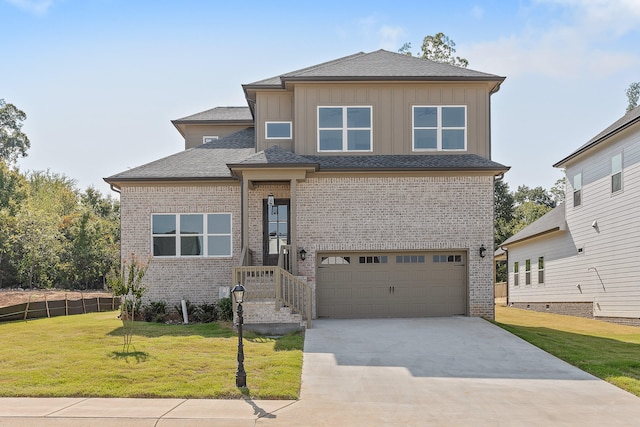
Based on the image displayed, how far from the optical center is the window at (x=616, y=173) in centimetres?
2061

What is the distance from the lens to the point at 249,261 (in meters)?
18.2

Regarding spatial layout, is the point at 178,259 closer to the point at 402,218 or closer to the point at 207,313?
the point at 207,313

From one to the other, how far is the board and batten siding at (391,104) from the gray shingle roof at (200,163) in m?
2.51

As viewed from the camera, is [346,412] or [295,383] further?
[295,383]

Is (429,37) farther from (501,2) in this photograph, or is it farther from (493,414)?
(493,414)

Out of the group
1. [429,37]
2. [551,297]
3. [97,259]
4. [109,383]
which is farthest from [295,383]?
[429,37]

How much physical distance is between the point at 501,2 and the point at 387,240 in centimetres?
781

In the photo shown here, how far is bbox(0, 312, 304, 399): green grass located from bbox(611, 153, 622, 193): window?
1265 centimetres

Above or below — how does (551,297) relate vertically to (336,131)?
below

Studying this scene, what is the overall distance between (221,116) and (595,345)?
1669cm

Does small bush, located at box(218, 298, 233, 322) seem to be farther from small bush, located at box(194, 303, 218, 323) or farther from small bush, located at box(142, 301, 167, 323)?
small bush, located at box(142, 301, 167, 323)

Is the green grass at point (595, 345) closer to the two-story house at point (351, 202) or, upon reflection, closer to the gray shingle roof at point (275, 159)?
the two-story house at point (351, 202)

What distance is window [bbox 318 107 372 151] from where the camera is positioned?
19.0 m

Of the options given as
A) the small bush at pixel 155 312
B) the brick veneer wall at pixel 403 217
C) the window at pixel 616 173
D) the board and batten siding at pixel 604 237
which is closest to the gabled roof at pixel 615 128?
the board and batten siding at pixel 604 237
